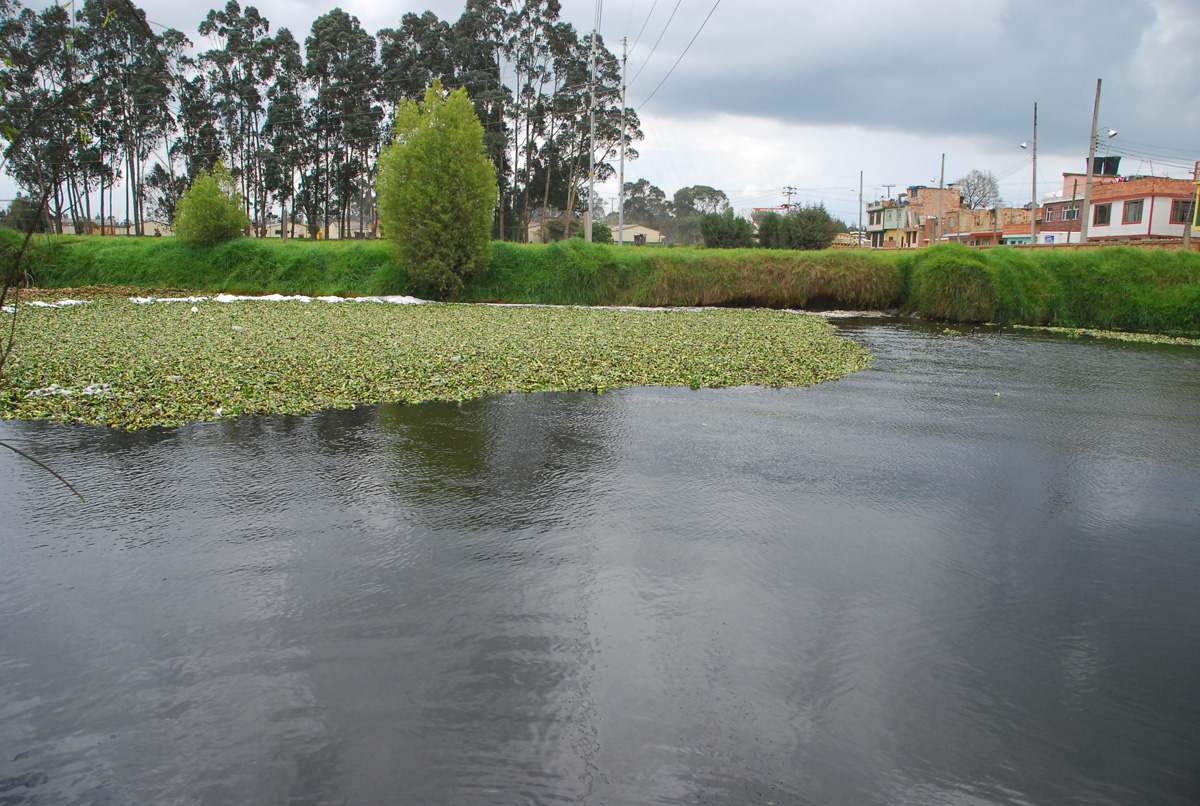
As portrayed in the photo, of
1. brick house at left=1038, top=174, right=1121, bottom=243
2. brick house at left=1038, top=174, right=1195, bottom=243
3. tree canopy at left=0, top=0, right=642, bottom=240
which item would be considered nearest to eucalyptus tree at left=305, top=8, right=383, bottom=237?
tree canopy at left=0, top=0, right=642, bottom=240

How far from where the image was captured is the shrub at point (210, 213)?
2434 centimetres

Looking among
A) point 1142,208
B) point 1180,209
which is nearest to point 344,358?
point 1142,208

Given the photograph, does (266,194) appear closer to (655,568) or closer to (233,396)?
(233,396)

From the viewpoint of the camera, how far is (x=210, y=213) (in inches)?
965

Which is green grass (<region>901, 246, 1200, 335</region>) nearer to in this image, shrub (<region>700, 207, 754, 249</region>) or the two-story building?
shrub (<region>700, 207, 754, 249</region>)

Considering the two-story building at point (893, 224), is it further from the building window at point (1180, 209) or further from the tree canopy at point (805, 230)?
the tree canopy at point (805, 230)

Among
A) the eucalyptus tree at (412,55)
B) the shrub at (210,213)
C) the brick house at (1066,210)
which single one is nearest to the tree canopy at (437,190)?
the shrub at (210,213)

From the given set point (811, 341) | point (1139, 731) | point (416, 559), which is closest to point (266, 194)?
point (811, 341)

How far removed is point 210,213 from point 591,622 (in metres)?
25.4

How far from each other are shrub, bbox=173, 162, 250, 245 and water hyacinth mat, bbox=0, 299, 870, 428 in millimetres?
7946

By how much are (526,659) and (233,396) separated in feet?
20.7

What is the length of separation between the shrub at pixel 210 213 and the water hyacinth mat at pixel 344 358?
26.1 ft

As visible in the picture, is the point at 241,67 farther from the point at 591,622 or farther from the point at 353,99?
the point at 591,622

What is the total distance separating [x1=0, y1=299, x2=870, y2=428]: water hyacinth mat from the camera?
8.23 meters
